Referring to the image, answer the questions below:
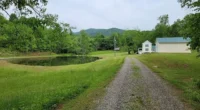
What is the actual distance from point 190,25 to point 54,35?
10.1 meters

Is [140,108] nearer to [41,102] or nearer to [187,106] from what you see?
[187,106]

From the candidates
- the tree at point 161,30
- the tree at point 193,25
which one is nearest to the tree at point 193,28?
the tree at point 193,25

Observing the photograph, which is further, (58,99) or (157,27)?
(157,27)

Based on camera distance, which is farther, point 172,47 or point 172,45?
point 172,47

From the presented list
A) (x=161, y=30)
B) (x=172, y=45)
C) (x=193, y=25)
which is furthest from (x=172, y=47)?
(x=193, y=25)

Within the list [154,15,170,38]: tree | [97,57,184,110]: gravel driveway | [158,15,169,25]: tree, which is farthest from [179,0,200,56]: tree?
[158,15,169,25]: tree

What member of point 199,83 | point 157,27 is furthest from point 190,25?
point 157,27

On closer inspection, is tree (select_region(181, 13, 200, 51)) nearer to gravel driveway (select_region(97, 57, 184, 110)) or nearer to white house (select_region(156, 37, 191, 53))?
gravel driveway (select_region(97, 57, 184, 110))

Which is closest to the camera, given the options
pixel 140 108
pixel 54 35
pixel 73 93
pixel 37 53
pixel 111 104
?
pixel 140 108

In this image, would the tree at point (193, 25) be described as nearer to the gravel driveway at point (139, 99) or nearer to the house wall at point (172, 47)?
the gravel driveway at point (139, 99)

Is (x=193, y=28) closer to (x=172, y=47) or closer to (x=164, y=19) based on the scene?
(x=172, y=47)

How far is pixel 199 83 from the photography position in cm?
1491

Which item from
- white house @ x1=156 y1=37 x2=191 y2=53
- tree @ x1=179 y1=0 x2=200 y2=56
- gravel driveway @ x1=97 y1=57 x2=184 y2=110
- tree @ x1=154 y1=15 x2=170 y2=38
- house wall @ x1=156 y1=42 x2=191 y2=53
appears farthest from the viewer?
tree @ x1=154 y1=15 x2=170 y2=38

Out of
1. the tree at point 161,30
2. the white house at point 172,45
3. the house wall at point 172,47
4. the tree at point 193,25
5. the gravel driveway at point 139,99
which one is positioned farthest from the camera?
the tree at point 161,30
